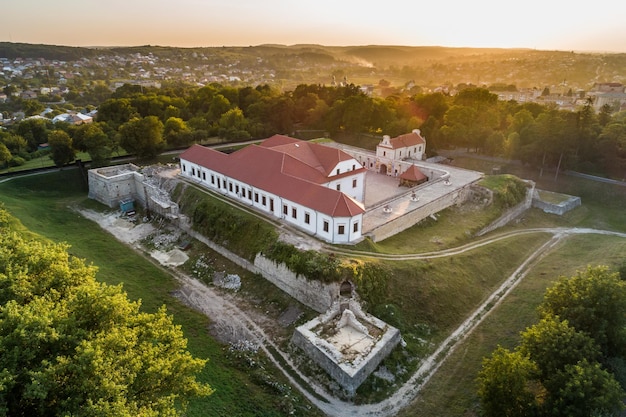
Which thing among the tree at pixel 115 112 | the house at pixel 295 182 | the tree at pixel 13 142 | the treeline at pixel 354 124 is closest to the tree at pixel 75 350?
the house at pixel 295 182

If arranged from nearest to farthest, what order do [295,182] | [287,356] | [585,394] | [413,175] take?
[585,394] → [287,356] → [295,182] → [413,175]

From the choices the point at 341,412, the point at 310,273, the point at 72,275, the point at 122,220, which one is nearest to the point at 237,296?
the point at 310,273

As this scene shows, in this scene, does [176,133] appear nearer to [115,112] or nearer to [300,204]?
[115,112]

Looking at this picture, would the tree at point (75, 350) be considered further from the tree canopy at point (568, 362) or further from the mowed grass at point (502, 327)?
the tree canopy at point (568, 362)

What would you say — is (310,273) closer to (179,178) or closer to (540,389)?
(540,389)

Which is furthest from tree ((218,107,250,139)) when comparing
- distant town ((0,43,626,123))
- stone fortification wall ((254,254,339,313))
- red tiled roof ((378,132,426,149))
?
distant town ((0,43,626,123))

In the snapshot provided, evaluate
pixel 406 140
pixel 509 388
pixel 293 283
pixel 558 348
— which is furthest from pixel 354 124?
pixel 509 388
